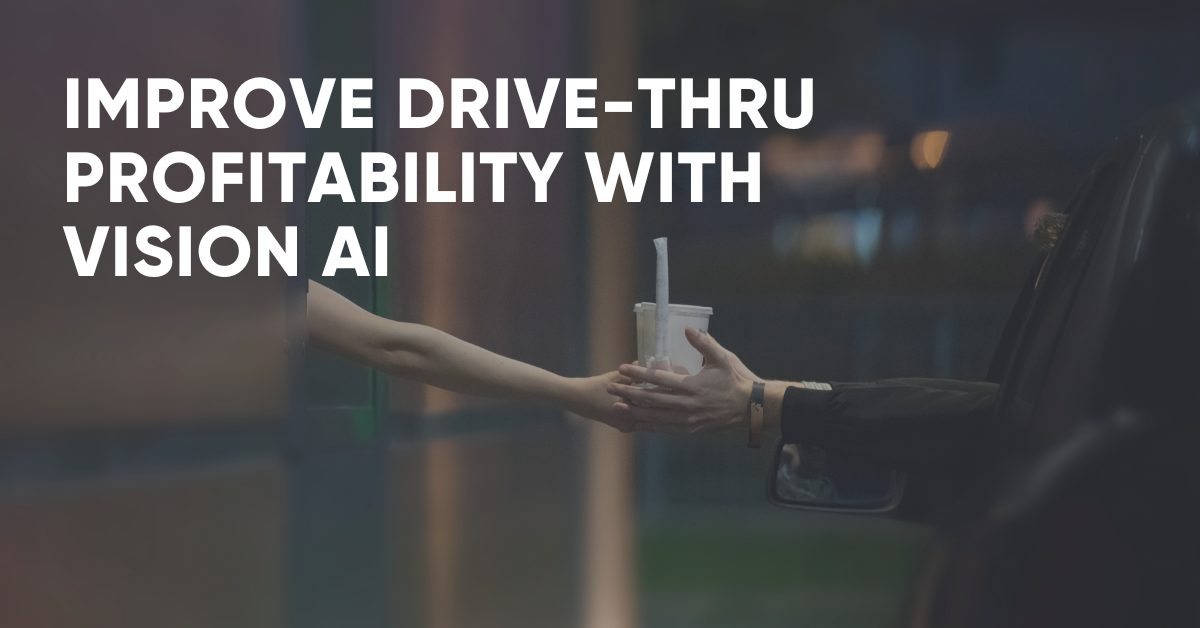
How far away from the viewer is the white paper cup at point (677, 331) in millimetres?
2156

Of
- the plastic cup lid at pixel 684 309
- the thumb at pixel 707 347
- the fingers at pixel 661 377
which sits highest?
the plastic cup lid at pixel 684 309

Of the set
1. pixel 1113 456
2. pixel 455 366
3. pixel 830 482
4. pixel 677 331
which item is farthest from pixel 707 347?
pixel 1113 456

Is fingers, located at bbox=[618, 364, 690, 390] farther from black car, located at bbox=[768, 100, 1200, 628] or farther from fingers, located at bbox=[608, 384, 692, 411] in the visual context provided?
black car, located at bbox=[768, 100, 1200, 628]

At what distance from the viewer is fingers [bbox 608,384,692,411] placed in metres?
2.37

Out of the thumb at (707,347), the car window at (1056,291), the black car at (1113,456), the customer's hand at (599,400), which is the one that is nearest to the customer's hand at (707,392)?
the thumb at (707,347)

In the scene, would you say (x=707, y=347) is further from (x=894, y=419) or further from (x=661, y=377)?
(x=894, y=419)

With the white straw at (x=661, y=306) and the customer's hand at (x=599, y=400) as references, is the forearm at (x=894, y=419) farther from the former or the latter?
the customer's hand at (x=599, y=400)

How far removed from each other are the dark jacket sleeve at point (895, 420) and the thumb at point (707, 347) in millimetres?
501

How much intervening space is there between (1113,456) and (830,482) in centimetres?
68

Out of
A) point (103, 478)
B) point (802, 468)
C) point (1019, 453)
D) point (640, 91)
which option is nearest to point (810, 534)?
point (640, 91)

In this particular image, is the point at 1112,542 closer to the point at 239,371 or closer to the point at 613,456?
the point at 239,371

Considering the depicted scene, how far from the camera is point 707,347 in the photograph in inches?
87.5

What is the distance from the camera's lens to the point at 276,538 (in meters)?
3.84

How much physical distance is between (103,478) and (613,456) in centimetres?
339
